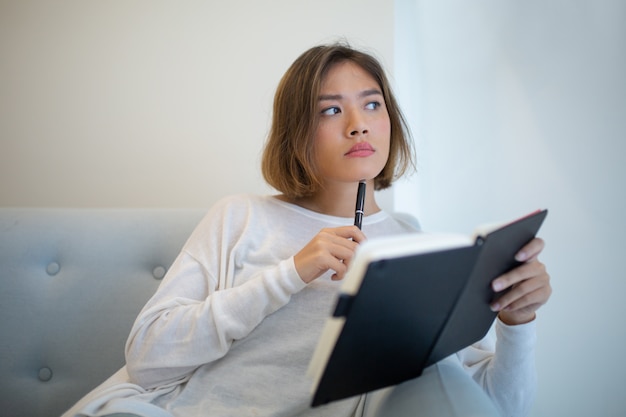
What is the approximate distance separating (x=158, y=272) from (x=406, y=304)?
779 mm

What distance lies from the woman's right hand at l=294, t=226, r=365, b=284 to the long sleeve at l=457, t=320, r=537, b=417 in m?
0.29

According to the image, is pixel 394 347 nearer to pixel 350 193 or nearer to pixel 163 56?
pixel 350 193

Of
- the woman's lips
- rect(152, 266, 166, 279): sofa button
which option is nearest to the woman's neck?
the woman's lips

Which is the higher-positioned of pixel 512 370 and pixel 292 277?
pixel 292 277

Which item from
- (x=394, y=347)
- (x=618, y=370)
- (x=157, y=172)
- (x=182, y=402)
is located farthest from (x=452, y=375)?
(x=157, y=172)

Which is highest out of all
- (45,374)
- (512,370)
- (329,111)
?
(329,111)

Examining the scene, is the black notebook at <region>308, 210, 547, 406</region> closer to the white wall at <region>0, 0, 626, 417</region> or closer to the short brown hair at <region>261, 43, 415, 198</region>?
the short brown hair at <region>261, 43, 415, 198</region>

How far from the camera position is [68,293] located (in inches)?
41.8

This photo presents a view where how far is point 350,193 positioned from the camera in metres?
1.03

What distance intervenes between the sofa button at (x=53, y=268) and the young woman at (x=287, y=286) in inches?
15.0

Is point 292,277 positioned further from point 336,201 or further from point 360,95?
point 360,95

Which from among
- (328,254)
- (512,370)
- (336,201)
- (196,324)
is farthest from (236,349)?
(512,370)

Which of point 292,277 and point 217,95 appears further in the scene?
point 217,95

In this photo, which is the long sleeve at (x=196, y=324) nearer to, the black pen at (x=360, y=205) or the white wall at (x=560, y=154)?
the black pen at (x=360, y=205)
